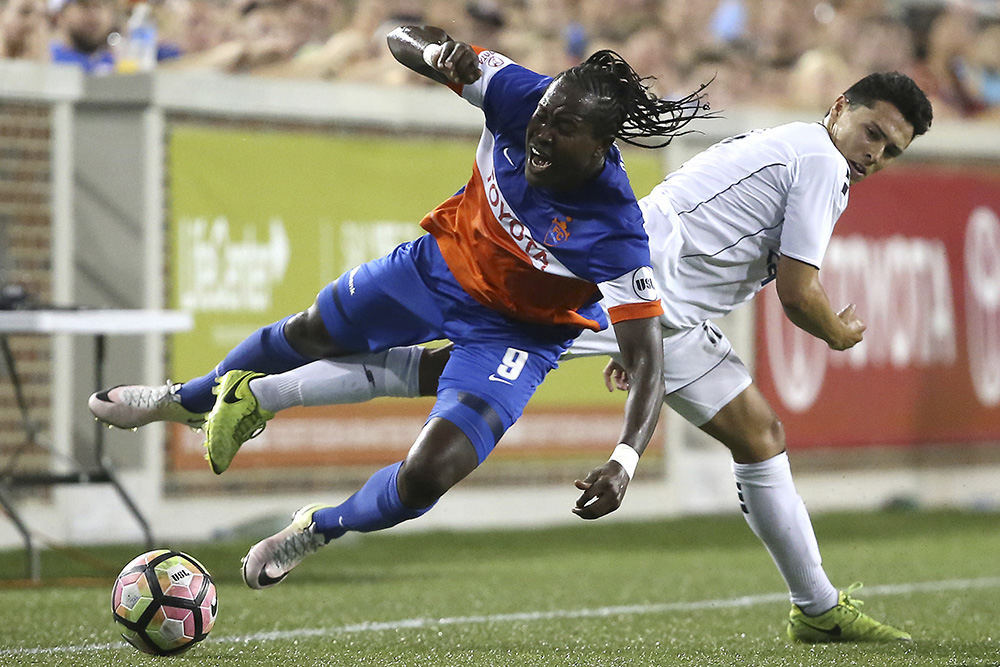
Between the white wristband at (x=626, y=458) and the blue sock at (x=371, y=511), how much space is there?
66 centimetres

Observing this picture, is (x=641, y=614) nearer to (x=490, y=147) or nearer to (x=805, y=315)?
(x=805, y=315)

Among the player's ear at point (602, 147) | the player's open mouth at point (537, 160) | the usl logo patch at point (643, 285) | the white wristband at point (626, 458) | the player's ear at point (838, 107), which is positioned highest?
the player's ear at point (838, 107)

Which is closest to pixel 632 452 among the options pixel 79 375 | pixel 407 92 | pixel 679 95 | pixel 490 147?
pixel 490 147

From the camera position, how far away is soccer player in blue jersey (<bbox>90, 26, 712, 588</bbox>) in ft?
15.8

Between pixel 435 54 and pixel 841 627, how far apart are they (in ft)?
8.28

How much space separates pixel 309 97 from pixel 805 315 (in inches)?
242

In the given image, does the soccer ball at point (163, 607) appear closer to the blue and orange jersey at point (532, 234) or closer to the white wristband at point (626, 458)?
the blue and orange jersey at point (532, 234)

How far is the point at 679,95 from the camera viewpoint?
12.7 metres

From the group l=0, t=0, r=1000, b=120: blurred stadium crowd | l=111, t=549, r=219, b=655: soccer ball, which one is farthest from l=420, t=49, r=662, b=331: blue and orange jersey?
l=0, t=0, r=1000, b=120: blurred stadium crowd

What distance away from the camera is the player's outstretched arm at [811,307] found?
5402mm

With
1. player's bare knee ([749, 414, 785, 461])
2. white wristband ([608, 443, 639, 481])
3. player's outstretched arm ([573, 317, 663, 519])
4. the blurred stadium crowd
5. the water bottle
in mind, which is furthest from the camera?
the blurred stadium crowd

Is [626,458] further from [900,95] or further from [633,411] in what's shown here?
[900,95]

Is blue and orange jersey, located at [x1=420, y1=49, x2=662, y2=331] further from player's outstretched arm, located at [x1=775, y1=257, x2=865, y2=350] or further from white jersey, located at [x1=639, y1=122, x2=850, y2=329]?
player's outstretched arm, located at [x1=775, y1=257, x2=865, y2=350]

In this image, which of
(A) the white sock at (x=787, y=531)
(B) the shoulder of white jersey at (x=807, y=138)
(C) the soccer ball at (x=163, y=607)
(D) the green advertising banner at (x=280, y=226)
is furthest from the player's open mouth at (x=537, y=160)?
(D) the green advertising banner at (x=280, y=226)
